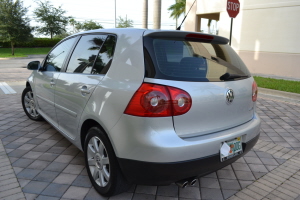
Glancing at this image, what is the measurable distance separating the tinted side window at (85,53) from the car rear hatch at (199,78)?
735 millimetres

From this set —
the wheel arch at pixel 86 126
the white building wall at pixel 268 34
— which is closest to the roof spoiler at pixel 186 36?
the wheel arch at pixel 86 126

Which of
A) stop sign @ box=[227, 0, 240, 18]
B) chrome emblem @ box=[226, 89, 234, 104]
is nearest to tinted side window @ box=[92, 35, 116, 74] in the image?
chrome emblem @ box=[226, 89, 234, 104]

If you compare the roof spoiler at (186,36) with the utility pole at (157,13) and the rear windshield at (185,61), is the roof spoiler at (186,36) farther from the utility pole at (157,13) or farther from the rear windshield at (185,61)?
the utility pole at (157,13)

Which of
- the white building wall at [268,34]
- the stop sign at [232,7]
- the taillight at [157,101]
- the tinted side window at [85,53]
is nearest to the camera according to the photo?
the taillight at [157,101]

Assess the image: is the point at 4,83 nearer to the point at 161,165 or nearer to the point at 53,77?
the point at 53,77

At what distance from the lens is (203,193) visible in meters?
2.66

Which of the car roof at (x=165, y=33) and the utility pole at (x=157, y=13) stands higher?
the utility pole at (x=157, y=13)

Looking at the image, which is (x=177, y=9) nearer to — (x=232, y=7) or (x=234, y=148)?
(x=232, y=7)

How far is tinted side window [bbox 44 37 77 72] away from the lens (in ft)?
11.2

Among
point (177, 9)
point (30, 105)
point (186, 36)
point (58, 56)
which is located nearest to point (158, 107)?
point (186, 36)

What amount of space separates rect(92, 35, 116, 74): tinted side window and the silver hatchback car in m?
0.01

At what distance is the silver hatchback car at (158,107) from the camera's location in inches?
80.3

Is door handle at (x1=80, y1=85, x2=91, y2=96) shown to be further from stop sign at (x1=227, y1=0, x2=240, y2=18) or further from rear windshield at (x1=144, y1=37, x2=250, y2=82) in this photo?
stop sign at (x1=227, y1=0, x2=240, y2=18)

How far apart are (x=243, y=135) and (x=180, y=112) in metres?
0.83
